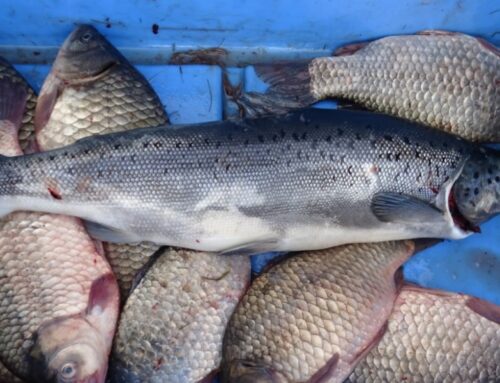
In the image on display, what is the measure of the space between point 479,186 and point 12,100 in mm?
1787

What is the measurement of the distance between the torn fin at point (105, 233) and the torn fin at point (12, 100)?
20.0 inches

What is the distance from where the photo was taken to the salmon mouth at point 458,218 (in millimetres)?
2191

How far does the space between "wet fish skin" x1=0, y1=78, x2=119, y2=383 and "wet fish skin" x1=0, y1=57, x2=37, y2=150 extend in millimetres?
121

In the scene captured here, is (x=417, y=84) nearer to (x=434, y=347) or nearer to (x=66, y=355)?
(x=434, y=347)

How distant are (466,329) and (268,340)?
76 centimetres

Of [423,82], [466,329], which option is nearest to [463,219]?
[466,329]

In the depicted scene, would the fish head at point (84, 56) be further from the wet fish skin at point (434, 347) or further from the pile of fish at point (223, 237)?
the wet fish skin at point (434, 347)

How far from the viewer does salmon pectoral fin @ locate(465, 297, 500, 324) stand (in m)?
2.28

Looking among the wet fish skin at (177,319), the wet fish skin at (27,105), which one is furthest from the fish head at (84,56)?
the wet fish skin at (177,319)

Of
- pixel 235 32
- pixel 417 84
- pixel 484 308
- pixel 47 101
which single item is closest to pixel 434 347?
pixel 484 308

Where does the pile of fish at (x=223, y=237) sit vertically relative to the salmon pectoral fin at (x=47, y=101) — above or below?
below

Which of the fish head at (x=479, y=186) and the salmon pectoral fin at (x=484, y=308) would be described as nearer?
the fish head at (x=479, y=186)

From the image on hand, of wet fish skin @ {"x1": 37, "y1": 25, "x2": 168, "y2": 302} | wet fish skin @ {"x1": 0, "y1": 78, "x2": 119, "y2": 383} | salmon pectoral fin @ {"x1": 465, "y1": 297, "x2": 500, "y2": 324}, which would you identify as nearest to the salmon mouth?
salmon pectoral fin @ {"x1": 465, "y1": 297, "x2": 500, "y2": 324}

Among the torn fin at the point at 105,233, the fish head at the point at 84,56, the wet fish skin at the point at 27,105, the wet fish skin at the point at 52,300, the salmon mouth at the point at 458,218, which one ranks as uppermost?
the fish head at the point at 84,56
